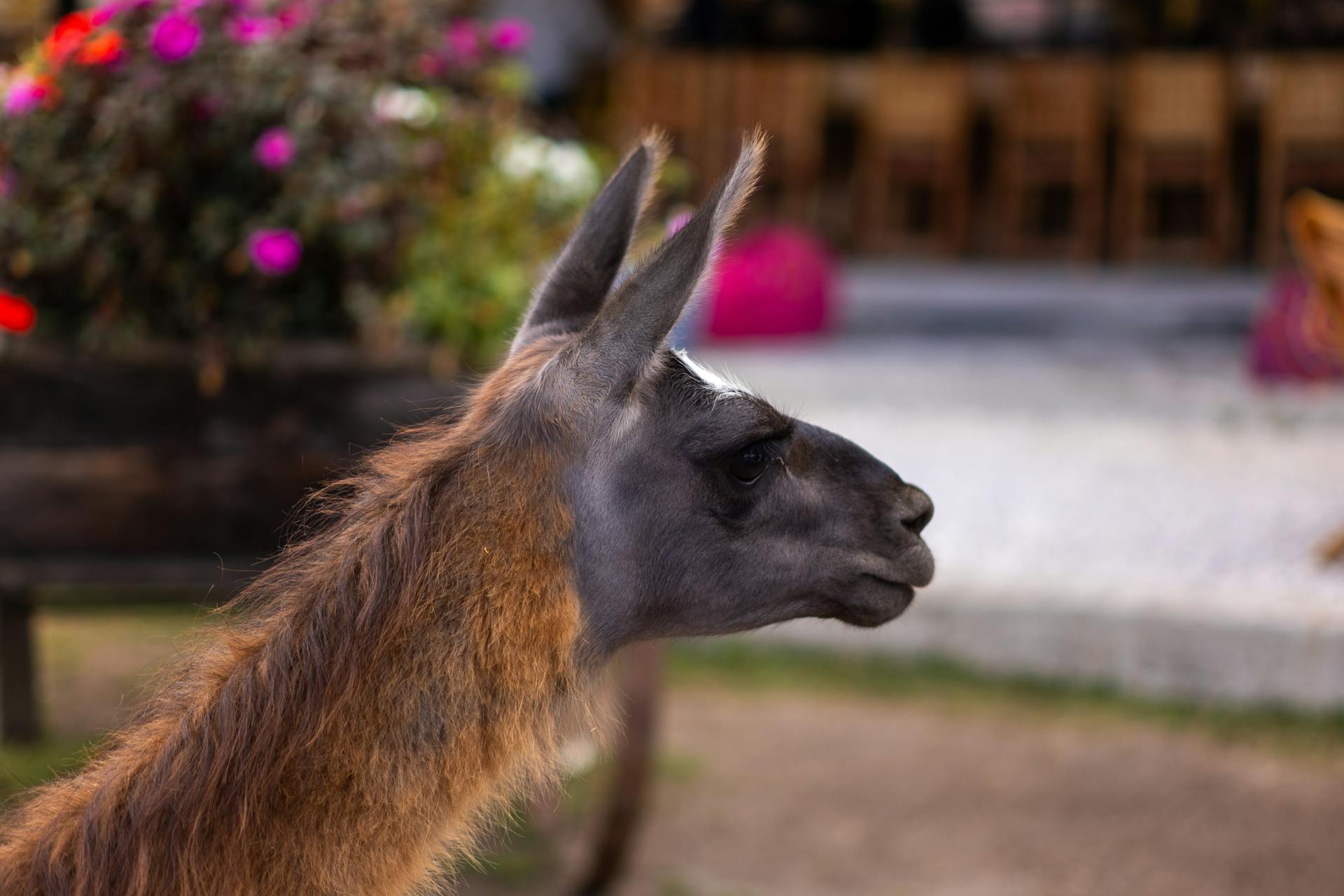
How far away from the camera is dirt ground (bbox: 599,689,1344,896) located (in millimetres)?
4176

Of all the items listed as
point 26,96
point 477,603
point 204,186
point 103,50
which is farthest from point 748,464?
point 26,96

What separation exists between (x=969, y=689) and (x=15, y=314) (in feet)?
12.0

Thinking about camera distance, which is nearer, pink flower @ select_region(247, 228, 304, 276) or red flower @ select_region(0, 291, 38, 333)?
red flower @ select_region(0, 291, 38, 333)

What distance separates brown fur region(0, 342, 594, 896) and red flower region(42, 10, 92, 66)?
1881 mm

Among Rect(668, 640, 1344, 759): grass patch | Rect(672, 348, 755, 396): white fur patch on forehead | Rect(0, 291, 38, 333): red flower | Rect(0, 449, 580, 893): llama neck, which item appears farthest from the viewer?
Rect(668, 640, 1344, 759): grass patch

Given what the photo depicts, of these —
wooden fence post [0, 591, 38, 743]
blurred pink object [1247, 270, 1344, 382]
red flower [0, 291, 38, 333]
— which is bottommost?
wooden fence post [0, 591, 38, 743]

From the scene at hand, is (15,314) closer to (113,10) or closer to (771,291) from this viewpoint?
(113,10)

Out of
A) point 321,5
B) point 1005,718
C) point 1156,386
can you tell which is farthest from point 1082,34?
point 321,5

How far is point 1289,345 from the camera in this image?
859 centimetres

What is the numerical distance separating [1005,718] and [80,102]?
365cm

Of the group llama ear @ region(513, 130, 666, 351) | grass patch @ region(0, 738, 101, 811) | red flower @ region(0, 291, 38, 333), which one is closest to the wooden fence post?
grass patch @ region(0, 738, 101, 811)

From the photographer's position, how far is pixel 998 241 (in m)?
11.6

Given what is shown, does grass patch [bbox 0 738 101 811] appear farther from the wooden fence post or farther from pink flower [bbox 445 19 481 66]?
pink flower [bbox 445 19 481 66]

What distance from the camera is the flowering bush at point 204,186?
11.0 feet
